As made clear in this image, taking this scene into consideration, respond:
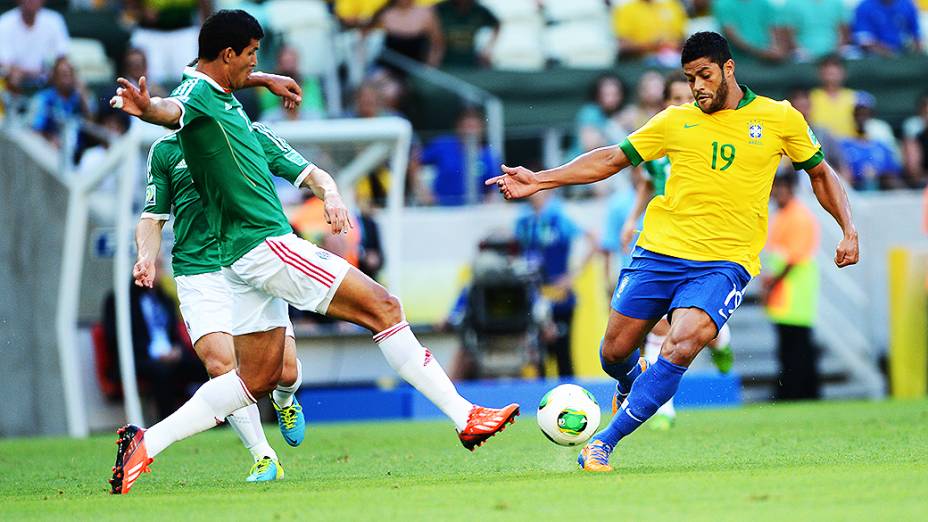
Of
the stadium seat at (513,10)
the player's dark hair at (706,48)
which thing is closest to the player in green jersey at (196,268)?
the player's dark hair at (706,48)

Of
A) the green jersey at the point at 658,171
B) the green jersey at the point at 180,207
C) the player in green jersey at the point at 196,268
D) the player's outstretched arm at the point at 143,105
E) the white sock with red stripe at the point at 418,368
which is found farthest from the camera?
the green jersey at the point at 658,171

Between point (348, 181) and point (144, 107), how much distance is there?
10168mm

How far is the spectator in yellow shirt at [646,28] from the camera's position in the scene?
21.0m

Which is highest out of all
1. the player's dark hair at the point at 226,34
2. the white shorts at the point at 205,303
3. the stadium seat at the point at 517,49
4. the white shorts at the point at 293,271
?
the stadium seat at the point at 517,49

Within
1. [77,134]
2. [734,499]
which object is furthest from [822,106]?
[734,499]

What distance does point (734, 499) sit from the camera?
7059 millimetres

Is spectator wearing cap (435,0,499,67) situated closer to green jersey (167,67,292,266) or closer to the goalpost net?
the goalpost net

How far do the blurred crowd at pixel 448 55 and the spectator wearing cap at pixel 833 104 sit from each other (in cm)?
2

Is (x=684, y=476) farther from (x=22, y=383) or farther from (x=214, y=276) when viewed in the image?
(x=22, y=383)

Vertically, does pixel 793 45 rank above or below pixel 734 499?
above

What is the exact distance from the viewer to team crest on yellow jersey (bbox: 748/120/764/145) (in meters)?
8.91

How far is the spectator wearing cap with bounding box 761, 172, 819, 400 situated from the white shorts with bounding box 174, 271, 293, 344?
9.15m

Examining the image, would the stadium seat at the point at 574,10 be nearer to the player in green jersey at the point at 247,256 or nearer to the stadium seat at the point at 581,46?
the stadium seat at the point at 581,46

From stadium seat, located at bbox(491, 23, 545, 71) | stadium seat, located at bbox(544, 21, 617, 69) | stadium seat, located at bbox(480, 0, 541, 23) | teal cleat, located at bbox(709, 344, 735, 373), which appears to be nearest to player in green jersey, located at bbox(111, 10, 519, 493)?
teal cleat, located at bbox(709, 344, 735, 373)
